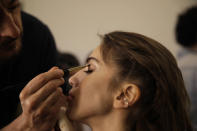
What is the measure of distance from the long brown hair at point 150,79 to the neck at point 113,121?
0.10 ft

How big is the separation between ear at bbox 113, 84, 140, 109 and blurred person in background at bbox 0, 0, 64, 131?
216 mm

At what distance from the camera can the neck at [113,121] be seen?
842mm

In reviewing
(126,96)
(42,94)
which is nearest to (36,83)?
(42,94)

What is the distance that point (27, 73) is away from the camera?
107 centimetres

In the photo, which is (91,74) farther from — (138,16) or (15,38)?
(138,16)

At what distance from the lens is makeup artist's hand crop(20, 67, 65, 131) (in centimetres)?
71

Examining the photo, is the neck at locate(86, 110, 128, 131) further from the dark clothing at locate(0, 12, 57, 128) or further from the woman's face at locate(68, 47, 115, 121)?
the dark clothing at locate(0, 12, 57, 128)

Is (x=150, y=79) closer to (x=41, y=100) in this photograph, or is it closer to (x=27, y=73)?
(x=41, y=100)

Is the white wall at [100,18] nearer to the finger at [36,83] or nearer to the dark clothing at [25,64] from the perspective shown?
the dark clothing at [25,64]

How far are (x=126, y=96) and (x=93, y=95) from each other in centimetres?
12

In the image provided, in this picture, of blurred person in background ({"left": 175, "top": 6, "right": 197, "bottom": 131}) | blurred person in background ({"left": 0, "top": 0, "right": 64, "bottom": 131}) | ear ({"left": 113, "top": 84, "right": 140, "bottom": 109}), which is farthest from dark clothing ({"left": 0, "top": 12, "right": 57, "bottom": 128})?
blurred person in background ({"left": 175, "top": 6, "right": 197, "bottom": 131})

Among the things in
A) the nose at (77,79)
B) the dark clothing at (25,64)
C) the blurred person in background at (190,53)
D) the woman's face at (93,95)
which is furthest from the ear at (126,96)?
the blurred person in background at (190,53)

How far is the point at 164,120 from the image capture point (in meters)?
Answer: 0.83

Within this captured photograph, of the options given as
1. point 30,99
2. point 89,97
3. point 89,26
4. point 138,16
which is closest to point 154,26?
point 138,16
